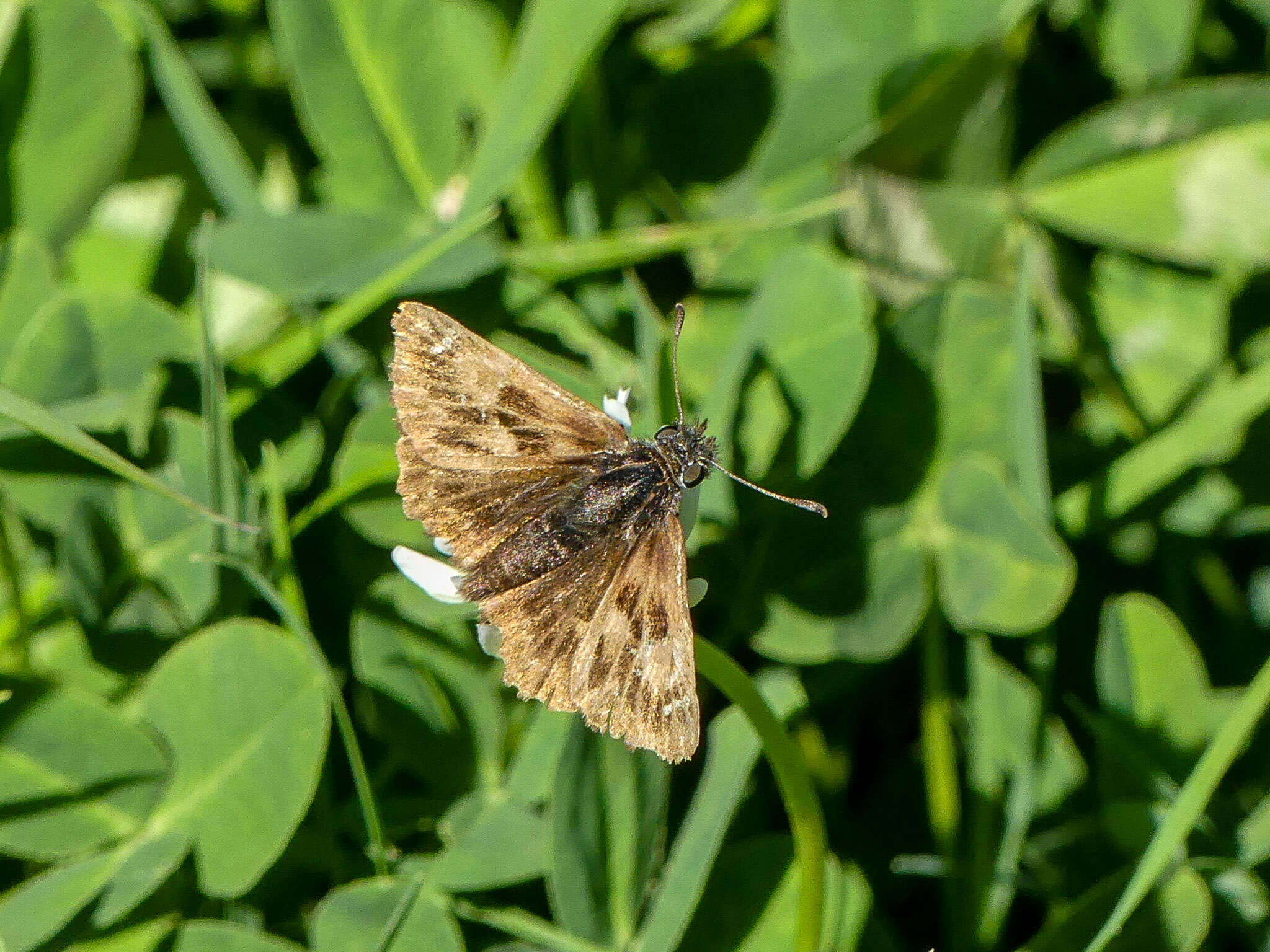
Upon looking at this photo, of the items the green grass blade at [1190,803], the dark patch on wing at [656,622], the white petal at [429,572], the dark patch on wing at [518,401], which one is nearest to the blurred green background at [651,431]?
the green grass blade at [1190,803]

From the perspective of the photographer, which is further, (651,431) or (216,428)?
(651,431)

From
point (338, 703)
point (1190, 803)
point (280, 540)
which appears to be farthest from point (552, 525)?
point (1190, 803)

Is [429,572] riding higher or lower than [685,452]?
lower

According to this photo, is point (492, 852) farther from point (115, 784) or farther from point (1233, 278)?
point (1233, 278)

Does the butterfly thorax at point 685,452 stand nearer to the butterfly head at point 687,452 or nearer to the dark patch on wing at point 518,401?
the butterfly head at point 687,452

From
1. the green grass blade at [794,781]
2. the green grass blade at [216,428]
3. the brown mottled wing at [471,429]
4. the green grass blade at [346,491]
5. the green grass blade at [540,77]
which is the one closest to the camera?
the green grass blade at [794,781]

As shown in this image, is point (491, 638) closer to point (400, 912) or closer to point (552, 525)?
point (552, 525)
